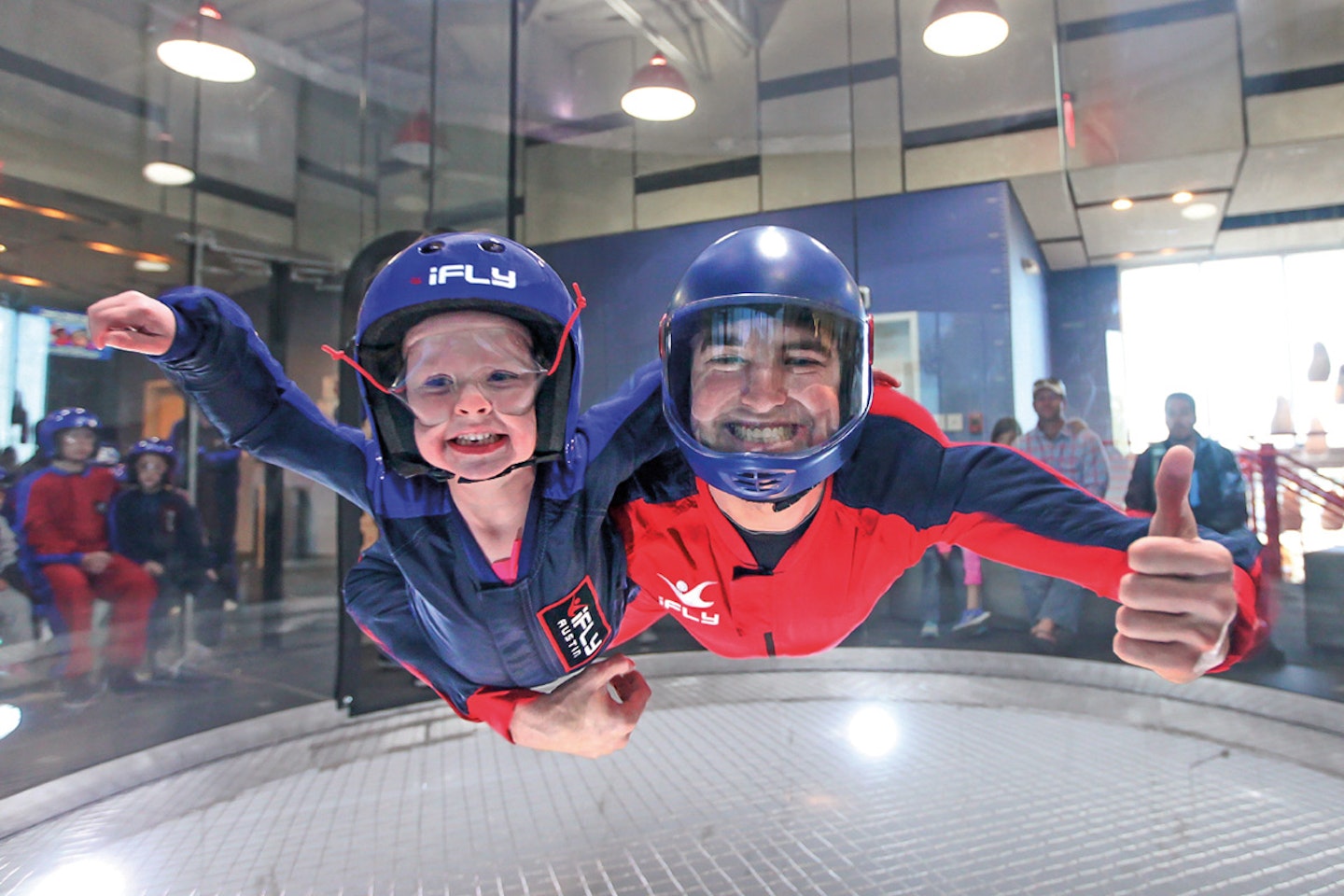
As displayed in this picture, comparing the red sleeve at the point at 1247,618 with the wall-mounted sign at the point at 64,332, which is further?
the wall-mounted sign at the point at 64,332

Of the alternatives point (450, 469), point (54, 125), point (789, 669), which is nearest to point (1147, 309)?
point (789, 669)

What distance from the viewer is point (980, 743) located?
11.7 feet

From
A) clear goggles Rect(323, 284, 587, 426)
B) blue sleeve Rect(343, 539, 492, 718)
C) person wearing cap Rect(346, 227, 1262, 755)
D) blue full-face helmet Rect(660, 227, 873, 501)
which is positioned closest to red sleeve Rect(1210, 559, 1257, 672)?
person wearing cap Rect(346, 227, 1262, 755)

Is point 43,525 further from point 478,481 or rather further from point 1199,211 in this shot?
point 1199,211

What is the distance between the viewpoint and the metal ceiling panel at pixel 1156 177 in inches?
166

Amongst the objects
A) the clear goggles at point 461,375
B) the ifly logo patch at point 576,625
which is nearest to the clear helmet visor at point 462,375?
the clear goggles at point 461,375

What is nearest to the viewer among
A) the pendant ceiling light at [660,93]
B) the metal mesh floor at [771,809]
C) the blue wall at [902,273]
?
the metal mesh floor at [771,809]

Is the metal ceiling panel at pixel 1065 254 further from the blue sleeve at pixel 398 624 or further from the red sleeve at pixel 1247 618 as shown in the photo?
the blue sleeve at pixel 398 624

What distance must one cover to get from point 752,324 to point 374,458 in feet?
3.10

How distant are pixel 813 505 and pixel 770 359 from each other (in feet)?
1.38

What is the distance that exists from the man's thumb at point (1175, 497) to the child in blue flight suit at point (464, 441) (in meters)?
1.06

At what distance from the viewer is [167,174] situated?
4172 mm

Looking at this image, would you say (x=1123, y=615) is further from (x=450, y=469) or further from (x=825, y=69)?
(x=825, y=69)

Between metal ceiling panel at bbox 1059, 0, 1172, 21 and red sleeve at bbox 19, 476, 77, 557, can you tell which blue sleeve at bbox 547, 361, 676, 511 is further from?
metal ceiling panel at bbox 1059, 0, 1172, 21
